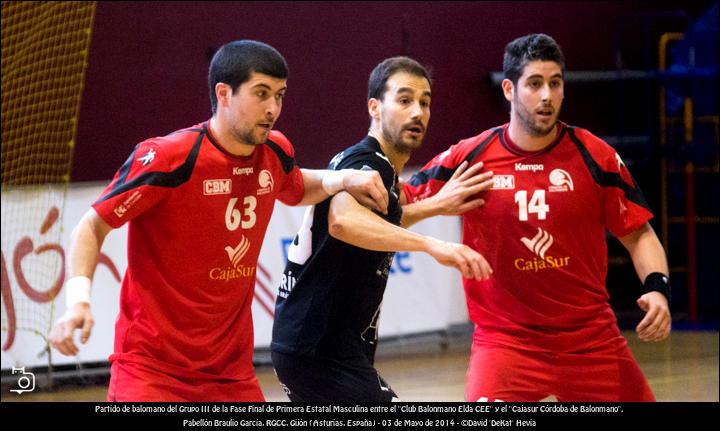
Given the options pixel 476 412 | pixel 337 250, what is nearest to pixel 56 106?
pixel 337 250

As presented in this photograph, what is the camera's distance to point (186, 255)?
4438 mm

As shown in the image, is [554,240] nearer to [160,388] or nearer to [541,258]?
[541,258]

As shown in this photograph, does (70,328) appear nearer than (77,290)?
Yes

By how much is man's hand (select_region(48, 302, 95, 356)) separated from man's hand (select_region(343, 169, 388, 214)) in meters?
1.40

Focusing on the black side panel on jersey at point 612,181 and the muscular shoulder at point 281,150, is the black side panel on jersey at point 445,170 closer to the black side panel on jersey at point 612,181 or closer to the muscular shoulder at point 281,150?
the black side panel on jersey at point 612,181

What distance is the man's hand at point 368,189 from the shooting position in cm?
468

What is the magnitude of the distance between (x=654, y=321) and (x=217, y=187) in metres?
2.11

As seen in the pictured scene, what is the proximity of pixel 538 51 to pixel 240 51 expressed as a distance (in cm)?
165

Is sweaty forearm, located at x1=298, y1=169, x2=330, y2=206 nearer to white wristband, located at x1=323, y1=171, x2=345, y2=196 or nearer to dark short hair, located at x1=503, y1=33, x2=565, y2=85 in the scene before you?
white wristband, located at x1=323, y1=171, x2=345, y2=196

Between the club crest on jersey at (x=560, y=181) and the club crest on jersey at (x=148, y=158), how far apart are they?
2.11 metres

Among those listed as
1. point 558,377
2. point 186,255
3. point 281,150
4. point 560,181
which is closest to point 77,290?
point 186,255

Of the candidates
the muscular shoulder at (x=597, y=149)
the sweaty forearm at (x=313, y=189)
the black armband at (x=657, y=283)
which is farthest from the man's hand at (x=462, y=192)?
the black armband at (x=657, y=283)

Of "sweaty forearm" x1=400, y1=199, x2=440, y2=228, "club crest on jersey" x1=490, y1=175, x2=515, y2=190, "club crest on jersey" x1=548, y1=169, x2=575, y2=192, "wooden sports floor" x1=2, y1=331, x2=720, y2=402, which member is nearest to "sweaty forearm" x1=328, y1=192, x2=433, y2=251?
"sweaty forearm" x1=400, y1=199, x2=440, y2=228

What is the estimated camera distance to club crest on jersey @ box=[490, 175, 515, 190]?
5398mm
